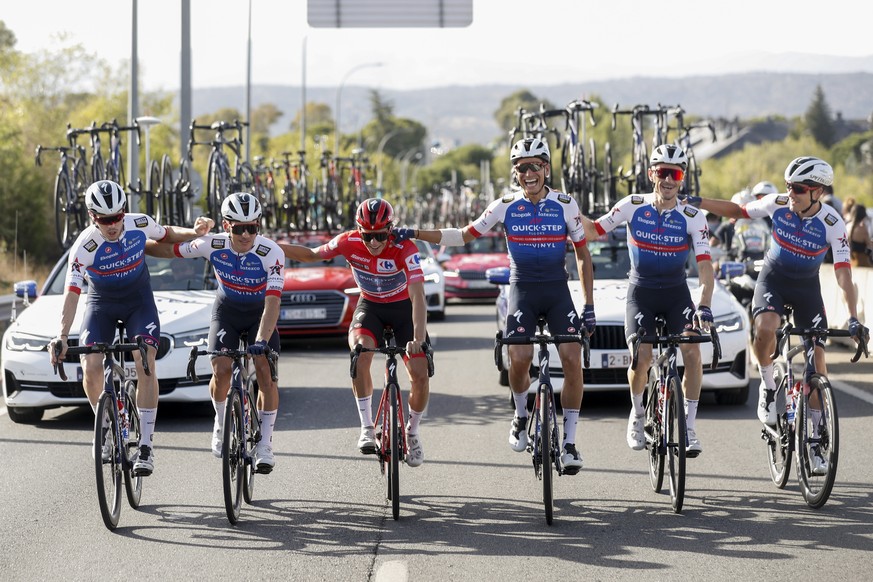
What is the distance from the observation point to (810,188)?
901 centimetres

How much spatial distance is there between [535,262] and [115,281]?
260 cm

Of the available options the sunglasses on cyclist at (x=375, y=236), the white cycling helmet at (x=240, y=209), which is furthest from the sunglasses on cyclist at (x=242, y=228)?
the sunglasses on cyclist at (x=375, y=236)

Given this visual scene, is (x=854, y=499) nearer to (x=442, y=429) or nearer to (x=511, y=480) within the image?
(x=511, y=480)

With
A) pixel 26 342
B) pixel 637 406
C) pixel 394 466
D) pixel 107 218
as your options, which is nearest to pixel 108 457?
pixel 107 218

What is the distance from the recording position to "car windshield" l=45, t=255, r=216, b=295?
45.5ft

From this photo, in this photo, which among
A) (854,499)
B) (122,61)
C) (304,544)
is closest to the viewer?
(304,544)

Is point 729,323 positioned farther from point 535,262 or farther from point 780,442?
point 535,262

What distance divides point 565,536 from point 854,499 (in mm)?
2016

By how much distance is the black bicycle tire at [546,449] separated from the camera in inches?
307

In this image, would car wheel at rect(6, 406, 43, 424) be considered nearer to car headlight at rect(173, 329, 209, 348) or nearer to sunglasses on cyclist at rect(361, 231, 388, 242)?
car headlight at rect(173, 329, 209, 348)

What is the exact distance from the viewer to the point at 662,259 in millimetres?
9164

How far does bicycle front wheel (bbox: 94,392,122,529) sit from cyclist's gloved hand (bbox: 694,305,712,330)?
3.44 metres

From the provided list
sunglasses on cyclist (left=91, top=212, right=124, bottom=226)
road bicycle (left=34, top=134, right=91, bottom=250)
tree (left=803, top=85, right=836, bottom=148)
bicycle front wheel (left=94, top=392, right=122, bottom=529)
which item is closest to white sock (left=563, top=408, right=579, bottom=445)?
bicycle front wheel (left=94, top=392, right=122, bottom=529)

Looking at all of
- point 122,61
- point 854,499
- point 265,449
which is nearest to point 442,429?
point 265,449
